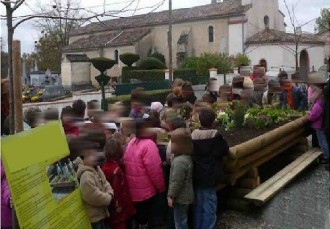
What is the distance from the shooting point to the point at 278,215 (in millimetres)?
5723

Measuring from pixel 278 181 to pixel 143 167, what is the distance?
2506 millimetres

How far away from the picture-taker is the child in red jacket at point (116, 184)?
4461 millimetres

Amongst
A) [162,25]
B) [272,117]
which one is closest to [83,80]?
[162,25]

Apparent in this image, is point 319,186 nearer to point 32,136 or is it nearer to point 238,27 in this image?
point 32,136

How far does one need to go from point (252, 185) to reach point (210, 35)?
1525 inches

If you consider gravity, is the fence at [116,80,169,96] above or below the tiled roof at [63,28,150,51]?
below

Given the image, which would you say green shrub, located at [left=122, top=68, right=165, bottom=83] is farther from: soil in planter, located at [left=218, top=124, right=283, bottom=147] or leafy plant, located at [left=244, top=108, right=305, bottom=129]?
soil in planter, located at [left=218, top=124, right=283, bottom=147]

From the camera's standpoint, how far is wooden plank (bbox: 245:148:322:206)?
18.9 feet

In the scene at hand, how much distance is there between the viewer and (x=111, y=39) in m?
47.6

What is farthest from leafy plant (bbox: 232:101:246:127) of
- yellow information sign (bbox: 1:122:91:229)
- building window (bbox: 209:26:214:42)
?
building window (bbox: 209:26:214:42)

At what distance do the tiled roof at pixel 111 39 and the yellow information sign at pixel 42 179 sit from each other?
137 feet

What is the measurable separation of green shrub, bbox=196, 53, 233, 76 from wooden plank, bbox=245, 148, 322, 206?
71.9 feet

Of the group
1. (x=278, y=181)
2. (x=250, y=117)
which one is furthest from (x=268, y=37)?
(x=278, y=181)

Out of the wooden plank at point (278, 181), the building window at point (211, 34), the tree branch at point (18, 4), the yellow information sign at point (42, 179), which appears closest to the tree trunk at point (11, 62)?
the tree branch at point (18, 4)
